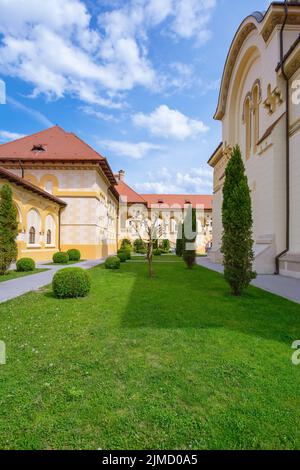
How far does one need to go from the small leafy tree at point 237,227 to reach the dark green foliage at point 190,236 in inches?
286

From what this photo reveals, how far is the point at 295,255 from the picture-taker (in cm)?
1060

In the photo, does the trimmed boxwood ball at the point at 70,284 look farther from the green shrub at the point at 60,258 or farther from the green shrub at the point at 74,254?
the green shrub at the point at 74,254

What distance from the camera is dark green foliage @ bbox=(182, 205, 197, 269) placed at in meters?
14.8

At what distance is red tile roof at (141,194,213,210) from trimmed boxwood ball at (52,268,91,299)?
42.8 m

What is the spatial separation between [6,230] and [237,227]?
10239mm

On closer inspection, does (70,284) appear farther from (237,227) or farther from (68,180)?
(68,180)

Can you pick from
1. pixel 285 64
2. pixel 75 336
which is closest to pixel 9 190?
pixel 75 336

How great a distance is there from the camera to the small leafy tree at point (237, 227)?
729cm

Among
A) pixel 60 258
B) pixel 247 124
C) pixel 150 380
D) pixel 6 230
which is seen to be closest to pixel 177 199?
pixel 247 124

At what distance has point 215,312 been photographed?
5.63 meters

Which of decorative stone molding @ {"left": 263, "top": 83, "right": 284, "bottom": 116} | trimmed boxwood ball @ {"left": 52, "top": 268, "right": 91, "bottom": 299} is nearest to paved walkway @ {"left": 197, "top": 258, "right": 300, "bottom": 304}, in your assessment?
trimmed boxwood ball @ {"left": 52, "top": 268, "right": 91, "bottom": 299}

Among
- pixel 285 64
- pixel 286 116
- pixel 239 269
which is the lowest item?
pixel 239 269
